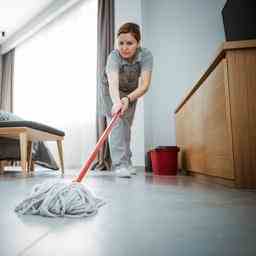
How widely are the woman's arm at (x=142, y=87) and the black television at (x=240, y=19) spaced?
3.88 ft

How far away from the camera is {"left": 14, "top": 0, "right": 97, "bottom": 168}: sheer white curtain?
12.4 feet


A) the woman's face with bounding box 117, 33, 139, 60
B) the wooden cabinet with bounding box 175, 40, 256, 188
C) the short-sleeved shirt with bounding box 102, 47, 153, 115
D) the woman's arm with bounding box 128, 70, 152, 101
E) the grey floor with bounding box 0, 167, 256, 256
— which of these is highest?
the woman's face with bounding box 117, 33, 139, 60

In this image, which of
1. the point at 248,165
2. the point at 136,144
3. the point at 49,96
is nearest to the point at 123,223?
the point at 248,165

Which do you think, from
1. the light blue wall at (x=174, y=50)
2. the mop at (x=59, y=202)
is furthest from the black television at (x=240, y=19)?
the mop at (x=59, y=202)

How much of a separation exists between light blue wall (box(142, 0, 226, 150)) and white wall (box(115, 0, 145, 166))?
0.30 feet

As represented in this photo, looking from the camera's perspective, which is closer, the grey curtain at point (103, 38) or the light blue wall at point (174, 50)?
the light blue wall at point (174, 50)

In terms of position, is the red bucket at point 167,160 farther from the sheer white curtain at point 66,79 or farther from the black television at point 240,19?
the sheer white curtain at point 66,79

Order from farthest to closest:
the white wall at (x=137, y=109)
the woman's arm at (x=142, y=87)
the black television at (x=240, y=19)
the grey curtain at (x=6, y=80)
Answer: the grey curtain at (x=6, y=80) < the white wall at (x=137, y=109) < the black television at (x=240, y=19) < the woman's arm at (x=142, y=87)

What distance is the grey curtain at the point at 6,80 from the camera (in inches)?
185

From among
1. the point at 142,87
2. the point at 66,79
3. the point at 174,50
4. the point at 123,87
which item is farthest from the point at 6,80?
the point at 142,87

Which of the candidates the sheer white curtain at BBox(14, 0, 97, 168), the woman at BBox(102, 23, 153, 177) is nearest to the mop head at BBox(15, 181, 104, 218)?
the woman at BBox(102, 23, 153, 177)

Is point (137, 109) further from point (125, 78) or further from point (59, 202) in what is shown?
point (59, 202)

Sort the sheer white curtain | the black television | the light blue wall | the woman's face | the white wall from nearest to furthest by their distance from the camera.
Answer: the woman's face
the black television
the white wall
the light blue wall
the sheer white curtain

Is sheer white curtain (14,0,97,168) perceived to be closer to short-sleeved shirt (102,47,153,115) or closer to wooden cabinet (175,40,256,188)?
short-sleeved shirt (102,47,153,115)
